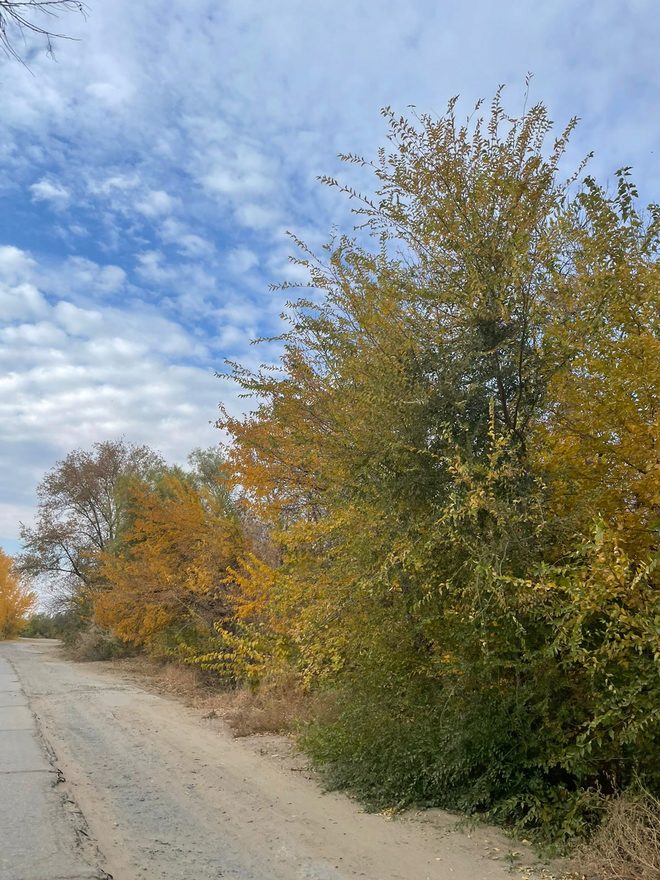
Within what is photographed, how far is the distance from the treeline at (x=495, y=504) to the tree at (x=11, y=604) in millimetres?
61272

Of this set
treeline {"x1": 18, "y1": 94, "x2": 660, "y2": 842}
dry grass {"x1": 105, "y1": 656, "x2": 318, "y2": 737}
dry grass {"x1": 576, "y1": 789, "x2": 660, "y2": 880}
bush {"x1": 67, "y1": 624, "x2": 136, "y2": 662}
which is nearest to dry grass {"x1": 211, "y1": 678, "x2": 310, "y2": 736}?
dry grass {"x1": 105, "y1": 656, "x2": 318, "y2": 737}

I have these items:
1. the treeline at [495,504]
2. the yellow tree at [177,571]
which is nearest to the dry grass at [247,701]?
the yellow tree at [177,571]

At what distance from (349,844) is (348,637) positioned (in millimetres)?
2071

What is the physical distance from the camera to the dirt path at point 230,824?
512cm

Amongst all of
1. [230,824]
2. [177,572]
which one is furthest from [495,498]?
[177,572]

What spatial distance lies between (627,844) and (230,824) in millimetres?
3377

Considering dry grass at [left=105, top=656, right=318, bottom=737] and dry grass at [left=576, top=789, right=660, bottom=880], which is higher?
dry grass at [left=576, top=789, right=660, bottom=880]

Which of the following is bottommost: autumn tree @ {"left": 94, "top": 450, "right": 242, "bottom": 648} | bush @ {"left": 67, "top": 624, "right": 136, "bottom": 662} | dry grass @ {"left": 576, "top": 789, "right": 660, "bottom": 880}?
bush @ {"left": 67, "top": 624, "right": 136, "bottom": 662}

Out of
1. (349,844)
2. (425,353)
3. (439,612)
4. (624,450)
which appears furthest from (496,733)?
(425,353)

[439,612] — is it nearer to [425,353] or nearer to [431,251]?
[425,353]

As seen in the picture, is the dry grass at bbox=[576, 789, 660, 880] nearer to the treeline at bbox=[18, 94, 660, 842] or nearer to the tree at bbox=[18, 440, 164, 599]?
the treeline at bbox=[18, 94, 660, 842]

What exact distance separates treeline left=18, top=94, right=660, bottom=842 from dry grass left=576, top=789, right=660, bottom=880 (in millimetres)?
290

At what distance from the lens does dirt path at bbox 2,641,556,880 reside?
5117 mm

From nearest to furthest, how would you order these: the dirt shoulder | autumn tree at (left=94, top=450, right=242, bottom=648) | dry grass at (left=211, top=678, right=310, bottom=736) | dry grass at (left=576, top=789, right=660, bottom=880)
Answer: dry grass at (left=576, top=789, right=660, bottom=880) → the dirt shoulder → dry grass at (left=211, top=678, right=310, bottom=736) → autumn tree at (left=94, top=450, right=242, bottom=648)
